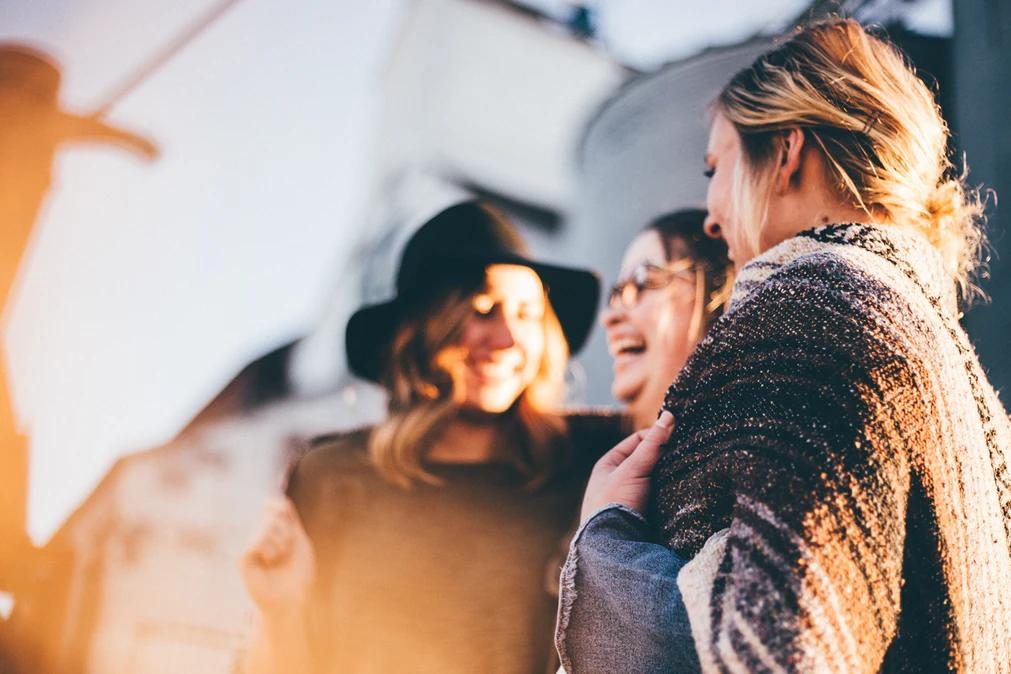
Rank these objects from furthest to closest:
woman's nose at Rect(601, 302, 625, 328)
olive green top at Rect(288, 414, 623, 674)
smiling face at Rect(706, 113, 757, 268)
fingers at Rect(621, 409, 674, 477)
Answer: woman's nose at Rect(601, 302, 625, 328)
olive green top at Rect(288, 414, 623, 674)
smiling face at Rect(706, 113, 757, 268)
fingers at Rect(621, 409, 674, 477)

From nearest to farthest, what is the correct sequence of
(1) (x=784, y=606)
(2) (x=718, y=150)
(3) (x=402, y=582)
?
1. (1) (x=784, y=606)
2. (2) (x=718, y=150)
3. (3) (x=402, y=582)

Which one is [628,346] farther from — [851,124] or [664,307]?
[851,124]

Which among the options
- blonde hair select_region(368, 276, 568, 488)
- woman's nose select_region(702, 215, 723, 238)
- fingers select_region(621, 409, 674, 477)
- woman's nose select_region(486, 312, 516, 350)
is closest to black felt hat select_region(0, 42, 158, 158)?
blonde hair select_region(368, 276, 568, 488)

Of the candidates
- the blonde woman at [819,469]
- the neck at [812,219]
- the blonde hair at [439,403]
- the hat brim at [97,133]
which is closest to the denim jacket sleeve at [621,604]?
the blonde woman at [819,469]

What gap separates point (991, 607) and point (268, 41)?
164 centimetres

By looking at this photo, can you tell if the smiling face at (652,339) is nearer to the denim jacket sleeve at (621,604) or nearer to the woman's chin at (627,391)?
the woman's chin at (627,391)

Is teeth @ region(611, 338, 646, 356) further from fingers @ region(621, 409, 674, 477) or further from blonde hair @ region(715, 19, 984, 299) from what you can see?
fingers @ region(621, 409, 674, 477)

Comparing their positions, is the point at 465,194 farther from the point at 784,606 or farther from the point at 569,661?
the point at 784,606

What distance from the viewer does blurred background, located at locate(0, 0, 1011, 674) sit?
154cm

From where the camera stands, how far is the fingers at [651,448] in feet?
2.73

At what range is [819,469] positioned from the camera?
671mm

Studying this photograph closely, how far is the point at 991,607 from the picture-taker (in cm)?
77

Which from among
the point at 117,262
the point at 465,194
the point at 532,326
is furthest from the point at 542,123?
the point at 117,262

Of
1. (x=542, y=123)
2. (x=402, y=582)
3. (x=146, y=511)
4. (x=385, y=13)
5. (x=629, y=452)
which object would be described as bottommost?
(x=402, y=582)
